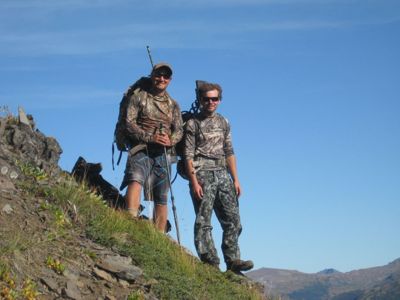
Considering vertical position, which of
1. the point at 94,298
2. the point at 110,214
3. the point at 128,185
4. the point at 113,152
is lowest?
the point at 94,298

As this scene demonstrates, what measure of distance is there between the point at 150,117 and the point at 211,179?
1.50m

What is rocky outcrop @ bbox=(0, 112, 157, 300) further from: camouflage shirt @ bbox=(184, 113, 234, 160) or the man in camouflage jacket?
camouflage shirt @ bbox=(184, 113, 234, 160)

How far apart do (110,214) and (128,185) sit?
916 millimetres

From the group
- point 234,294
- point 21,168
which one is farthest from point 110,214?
point 234,294

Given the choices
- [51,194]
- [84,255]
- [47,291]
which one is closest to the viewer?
[47,291]

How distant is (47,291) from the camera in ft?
23.2

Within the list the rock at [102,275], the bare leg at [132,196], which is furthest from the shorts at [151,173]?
the rock at [102,275]

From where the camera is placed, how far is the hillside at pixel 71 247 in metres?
7.36

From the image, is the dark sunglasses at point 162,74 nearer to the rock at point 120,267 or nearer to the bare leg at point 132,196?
the bare leg at point 132,196

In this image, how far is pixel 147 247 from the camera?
9.52 metres

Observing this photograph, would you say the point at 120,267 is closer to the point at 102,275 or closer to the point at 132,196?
the point at 102,275

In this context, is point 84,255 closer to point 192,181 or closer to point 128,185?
point 128,185

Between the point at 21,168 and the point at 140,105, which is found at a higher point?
the point at 140,105

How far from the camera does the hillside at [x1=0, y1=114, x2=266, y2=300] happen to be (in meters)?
7.36
